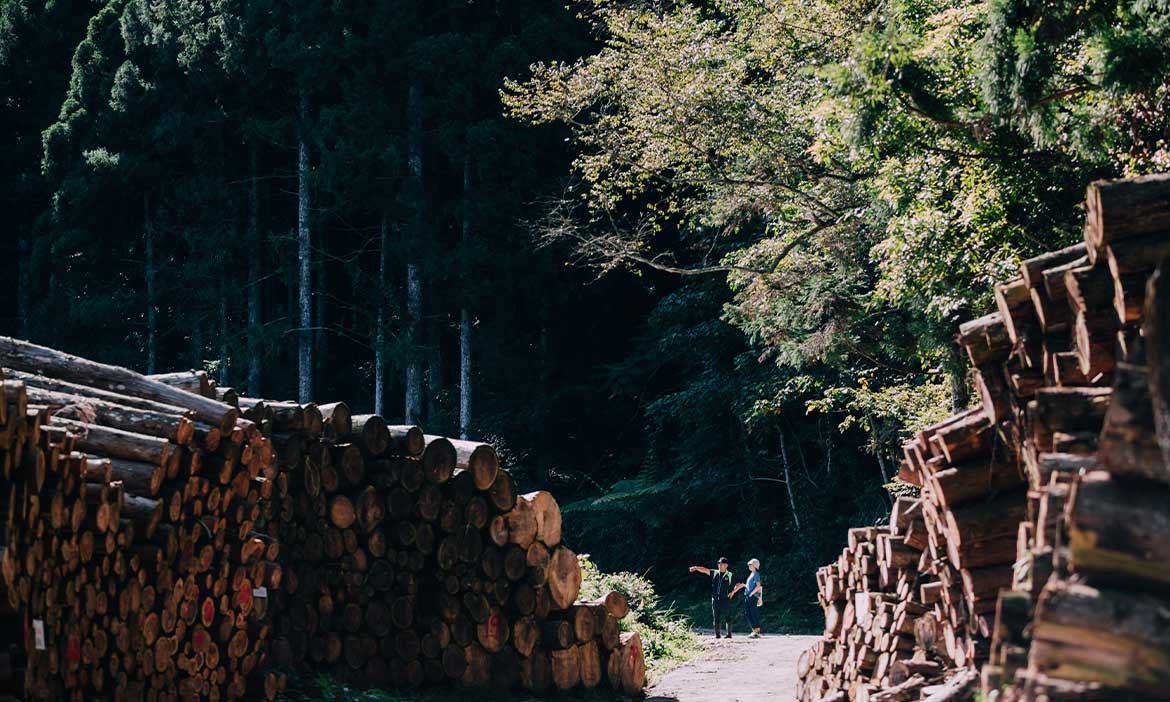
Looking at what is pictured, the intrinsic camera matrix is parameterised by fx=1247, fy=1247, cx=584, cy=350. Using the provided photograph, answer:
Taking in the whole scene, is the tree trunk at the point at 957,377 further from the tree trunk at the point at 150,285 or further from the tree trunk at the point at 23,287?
the tree trunk at the point at 23,287

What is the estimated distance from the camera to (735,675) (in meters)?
16.3

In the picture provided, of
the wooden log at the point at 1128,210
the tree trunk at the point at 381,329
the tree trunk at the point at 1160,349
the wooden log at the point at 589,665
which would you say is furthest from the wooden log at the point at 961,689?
the tree trunk at the point at 381,329

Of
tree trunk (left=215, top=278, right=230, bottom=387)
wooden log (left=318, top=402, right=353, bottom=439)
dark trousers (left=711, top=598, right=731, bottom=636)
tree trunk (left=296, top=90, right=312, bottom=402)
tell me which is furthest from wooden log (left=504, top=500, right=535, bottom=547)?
tree trunk (left=215, top=278, right=230, bottom=387)

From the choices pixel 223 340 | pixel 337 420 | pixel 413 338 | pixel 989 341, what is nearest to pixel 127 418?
pixel 337 420

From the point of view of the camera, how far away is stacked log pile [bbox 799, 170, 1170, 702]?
458 cm

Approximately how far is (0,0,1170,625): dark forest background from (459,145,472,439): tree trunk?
0.27 ft

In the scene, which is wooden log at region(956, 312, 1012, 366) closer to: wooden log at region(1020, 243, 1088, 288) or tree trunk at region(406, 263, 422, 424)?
wooden log at region(1020, 243, 1088, 288)

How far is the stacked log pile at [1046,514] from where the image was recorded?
4582mm

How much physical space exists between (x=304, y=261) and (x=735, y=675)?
64.9 ft

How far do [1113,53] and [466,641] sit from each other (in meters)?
8.55

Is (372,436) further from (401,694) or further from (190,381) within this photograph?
(401,694)

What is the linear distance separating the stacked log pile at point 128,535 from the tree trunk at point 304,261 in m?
20.6

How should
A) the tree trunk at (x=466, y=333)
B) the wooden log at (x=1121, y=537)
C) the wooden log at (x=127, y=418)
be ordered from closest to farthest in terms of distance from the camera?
the wooden log at (x=1121, y=537), the wooden log at (x=127, y=418), the tree trunk at (x=466, y=333)

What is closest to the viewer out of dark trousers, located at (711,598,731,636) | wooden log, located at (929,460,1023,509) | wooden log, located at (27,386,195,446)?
wooden log, located at (929,460,1023,509)
